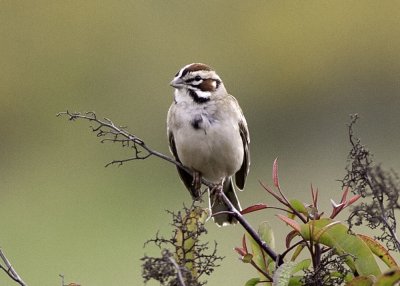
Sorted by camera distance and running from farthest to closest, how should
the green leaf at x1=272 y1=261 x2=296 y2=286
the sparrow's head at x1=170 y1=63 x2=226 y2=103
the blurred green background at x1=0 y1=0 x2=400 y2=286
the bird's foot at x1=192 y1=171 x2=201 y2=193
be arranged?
the blurred green background at x1=0 y1=0 x2=400 y2=286 < the sparrow's head at x1=170 y1=63 x2=226 y2=103 < the bird's foot at x1=192 y1=171 x2=201 y2=193 < the green leaf at x1=272 y1=261 x2=296 y2=286

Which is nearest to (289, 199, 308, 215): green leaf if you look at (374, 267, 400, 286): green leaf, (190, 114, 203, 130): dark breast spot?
(374, 267, 400, 286): green leaf

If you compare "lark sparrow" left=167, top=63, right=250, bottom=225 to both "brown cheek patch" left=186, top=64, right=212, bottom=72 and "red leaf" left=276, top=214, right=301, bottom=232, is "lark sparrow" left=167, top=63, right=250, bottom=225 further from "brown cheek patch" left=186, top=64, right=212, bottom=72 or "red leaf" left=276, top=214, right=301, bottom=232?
"red leaf" left=276, top=214, right=301, bottom=232

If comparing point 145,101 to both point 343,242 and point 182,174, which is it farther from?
A: point 343,242

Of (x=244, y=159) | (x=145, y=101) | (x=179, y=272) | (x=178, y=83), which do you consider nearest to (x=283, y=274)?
(x=179, y=272)

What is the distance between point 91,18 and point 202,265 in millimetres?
11220

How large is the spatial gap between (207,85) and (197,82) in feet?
0.20

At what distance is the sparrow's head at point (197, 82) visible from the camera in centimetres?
364

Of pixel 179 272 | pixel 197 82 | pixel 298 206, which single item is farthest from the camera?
pixel 197 82

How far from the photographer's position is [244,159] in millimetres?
3980

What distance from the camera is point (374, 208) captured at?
6.06 feet

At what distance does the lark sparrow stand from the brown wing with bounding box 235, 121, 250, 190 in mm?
73

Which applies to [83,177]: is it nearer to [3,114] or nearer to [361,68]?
[3,114]

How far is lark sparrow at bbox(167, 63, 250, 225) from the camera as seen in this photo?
11.8 feet

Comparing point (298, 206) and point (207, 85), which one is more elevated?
point (207, 85)
